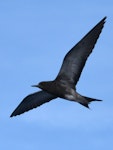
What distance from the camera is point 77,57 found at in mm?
21047

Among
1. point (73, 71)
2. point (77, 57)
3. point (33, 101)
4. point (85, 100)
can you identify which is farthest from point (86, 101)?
point (33, 101)

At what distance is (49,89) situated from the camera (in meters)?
20.9

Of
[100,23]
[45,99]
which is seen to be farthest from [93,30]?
[45,99]

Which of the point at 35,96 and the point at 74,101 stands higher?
the point at 35,96

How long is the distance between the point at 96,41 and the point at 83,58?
91 centimetres

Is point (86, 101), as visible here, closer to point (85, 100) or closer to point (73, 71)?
point (85, 100)

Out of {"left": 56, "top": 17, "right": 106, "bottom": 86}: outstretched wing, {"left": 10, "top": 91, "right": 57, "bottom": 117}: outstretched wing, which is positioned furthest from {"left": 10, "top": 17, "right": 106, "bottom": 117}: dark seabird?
{"left": 10, "top": 91, "right": 57, "bottom": 117}: outstretched wing

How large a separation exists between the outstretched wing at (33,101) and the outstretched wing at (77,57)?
7.92 feet

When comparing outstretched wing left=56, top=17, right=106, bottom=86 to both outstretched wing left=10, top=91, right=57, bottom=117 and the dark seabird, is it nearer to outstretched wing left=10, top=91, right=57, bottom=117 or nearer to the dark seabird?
the dark seabird

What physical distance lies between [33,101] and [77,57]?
3.78 meters

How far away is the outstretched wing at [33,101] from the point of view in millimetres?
23625

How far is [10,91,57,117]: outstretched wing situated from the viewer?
2362cm

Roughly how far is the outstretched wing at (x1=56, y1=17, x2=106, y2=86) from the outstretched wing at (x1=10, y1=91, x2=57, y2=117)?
95.1 inches

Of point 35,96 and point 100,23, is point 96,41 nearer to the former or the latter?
point 100,23
